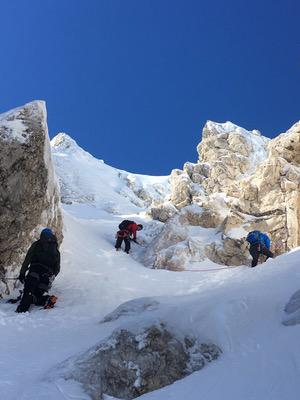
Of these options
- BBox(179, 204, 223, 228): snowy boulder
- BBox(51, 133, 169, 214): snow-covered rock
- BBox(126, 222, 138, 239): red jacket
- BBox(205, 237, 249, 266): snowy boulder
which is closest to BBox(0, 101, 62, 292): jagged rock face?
BBox(126, 222, 138, 239): red jacket

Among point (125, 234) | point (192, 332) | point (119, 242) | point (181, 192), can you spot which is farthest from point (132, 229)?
point (181, 192)

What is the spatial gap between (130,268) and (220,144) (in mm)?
55709

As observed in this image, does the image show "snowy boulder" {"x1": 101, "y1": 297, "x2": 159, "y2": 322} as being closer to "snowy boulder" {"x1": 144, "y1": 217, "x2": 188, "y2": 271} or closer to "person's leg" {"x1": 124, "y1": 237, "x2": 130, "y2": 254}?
"snowy boulder" {"x1": 144, "y1": 217, "x2": 188, "y2": 271}

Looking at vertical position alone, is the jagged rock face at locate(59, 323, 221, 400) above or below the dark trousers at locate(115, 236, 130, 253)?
above

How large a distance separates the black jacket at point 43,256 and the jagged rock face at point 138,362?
20.5ft

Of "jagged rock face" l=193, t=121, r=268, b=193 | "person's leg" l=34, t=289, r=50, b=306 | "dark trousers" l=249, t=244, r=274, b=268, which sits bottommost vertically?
"person's leg" l=34, t=289, r=50, b=306

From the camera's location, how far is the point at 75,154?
399 ft

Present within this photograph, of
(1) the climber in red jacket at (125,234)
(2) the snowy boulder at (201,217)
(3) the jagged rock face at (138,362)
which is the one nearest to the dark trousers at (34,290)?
(3) the jagged rock face at (138,362)

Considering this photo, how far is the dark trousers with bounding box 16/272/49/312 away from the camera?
11.5 m

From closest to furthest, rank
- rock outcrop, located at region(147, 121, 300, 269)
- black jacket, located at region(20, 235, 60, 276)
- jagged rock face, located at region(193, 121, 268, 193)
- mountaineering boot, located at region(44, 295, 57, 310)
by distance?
mountaineering boot, located at region(44, 295, 57, 310), black jacket, located at region(20, 235, 60, 276), rock outcrop, located at region(147, 121, 300, 269), jagged rock face, located at region(193, 121, 268, 193)

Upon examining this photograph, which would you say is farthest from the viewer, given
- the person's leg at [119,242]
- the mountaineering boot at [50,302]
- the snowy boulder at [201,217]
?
the snowy boulder at [201,217]

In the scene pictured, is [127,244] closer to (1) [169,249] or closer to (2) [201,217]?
(1) [169,249]

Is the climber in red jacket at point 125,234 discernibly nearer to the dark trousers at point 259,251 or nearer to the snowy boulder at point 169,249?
the snowy boulder at point 169,249

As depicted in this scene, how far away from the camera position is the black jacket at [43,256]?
40.0ft
